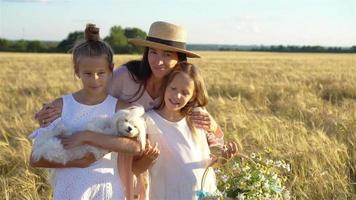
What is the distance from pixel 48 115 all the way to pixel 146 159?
0.54 metres

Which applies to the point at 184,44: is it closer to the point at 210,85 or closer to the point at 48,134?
the point at 48,134

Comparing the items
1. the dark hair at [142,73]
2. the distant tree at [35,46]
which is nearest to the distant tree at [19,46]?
the distant tree at [35,46]

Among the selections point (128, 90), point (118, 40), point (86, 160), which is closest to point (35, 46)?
point (118, 40)

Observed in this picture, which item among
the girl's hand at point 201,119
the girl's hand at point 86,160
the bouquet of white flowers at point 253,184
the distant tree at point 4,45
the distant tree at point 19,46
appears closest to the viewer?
the bouquet of white flowers at point 253,184

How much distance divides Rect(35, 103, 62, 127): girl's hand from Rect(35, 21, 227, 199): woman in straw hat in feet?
1.57

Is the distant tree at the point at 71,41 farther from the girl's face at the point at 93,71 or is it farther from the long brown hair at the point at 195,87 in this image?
the long brown hair at the point at 195,87

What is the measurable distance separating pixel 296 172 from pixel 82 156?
210cm

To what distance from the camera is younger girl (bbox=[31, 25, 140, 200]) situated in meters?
2.68

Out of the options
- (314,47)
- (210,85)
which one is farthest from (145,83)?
Answer: (314,47)

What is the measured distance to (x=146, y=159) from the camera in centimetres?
290

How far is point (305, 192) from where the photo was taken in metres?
4.01

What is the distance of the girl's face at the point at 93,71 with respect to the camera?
2.73 meters

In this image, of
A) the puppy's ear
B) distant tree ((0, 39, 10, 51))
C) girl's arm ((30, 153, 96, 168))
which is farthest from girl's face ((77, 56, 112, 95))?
distant tree ((0, 39, 10, 51))

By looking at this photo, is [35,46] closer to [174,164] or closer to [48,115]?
[174,164]
